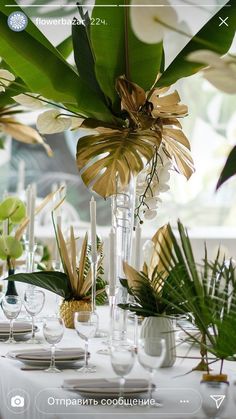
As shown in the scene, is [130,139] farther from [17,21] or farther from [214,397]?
[214,397]

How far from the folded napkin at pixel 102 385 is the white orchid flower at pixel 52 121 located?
→ 551 millimetres

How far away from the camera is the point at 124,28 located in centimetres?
133

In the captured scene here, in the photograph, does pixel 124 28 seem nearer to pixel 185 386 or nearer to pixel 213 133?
pixel 185 386

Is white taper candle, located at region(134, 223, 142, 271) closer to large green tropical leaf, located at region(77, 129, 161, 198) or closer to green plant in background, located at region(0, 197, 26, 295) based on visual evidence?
large green tropical leaf, located at region(77, 129, 161, 198)

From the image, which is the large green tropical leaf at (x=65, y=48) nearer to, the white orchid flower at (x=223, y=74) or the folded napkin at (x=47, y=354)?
the folded napkin at (x=47, y=354)

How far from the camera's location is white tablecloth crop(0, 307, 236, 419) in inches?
36.8

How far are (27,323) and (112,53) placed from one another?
1.67ft

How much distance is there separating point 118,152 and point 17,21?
0.93 ft

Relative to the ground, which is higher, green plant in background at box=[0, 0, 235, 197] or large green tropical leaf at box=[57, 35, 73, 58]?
large green tropical leaf at box=[57, 35, 73, 58]

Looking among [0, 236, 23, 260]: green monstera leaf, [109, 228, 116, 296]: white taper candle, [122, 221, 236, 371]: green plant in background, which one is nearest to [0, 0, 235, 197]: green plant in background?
[109, 228, 116, 296]: white taper candle

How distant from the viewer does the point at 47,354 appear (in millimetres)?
1184

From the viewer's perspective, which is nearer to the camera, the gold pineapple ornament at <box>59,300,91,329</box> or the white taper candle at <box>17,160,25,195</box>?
the gold pineapple ornament at <box>59,300,91,329</box>

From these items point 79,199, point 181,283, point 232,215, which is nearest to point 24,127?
point 181,283

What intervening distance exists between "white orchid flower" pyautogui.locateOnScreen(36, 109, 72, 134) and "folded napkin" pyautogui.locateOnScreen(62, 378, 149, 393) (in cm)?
55
